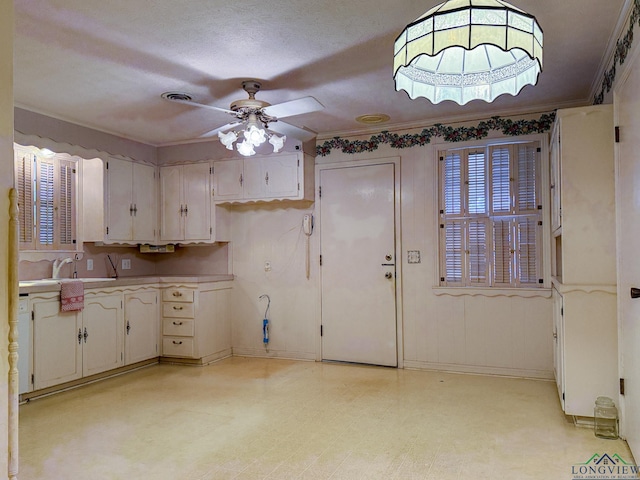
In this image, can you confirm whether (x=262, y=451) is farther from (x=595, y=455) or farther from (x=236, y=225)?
(x=236, y=225)

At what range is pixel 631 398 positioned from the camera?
264 centimetres

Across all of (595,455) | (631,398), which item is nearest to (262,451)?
(595,455)

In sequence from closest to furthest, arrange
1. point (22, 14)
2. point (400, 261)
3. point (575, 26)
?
1. point (22, 14)
2. point (575, 26)
3. point (400, 261)

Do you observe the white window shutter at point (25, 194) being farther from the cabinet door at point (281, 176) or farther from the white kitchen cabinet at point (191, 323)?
the cabinet door at point (281, 176)

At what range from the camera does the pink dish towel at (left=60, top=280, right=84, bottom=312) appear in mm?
3984

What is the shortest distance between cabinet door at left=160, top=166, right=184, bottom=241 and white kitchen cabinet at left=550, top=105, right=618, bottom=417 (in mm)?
3875

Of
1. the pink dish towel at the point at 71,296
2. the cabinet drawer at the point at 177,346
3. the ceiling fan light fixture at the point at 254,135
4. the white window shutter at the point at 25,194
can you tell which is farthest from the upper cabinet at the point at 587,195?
the white window shutter at the point at 25,194

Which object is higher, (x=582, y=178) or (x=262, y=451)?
(x=582, y=178)

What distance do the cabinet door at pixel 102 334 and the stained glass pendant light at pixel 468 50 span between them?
3.46 m

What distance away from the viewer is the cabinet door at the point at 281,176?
494 centimetres

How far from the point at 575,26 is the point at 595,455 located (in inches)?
93.6

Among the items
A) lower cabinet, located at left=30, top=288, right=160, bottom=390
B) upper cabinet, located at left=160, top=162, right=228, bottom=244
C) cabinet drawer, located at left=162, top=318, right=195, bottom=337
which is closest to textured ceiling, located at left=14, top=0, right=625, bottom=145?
upper cabinet, located at left=160, top=162, right=228, bottom=244

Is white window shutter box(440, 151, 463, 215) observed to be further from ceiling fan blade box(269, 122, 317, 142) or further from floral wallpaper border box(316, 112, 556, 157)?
ceiling fan blade box(269, 122, 317, 142)

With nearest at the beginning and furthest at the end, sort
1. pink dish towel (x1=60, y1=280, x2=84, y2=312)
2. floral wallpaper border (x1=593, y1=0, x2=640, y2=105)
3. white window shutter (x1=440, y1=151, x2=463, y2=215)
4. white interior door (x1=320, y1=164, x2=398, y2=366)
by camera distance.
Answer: floral wallpaper border (x1=593, y1=0, x2=640, y2=105) → pink dish towel (x1=60, y1=280, x2=84, y2=312) → white window shutter (x1=440, y1=151, x2=463, y2=215) → white interior door (x1=320, y1=164, x2=398, y2=366)
